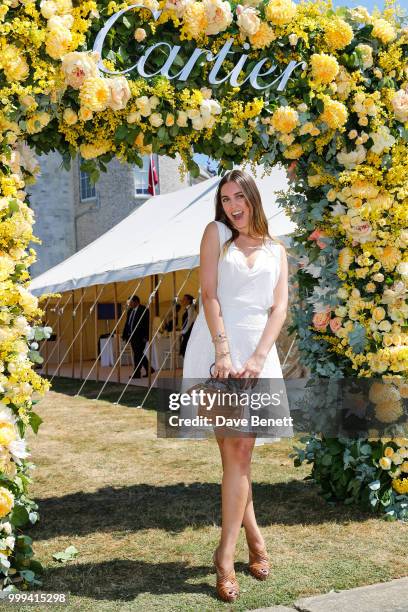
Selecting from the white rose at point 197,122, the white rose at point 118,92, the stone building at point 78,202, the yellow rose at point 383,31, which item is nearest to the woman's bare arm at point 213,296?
the white rose at point 197,122

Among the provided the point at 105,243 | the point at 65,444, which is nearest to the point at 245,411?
the point at 65,444

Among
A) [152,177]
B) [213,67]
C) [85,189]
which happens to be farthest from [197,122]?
[85,189]

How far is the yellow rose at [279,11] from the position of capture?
380 centimetres

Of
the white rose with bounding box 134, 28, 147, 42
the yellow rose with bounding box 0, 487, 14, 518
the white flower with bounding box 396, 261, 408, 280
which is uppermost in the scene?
the white rose with bounding box 134, 28, 147, 42

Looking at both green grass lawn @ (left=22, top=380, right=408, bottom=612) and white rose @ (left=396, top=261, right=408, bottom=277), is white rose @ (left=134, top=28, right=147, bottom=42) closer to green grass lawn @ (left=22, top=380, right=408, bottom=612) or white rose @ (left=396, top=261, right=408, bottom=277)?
white rose @ (left=396, top=261, right=408, bottom=277)

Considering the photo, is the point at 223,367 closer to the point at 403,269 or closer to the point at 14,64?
the point at 403,269

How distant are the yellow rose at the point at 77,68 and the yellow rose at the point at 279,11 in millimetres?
1147

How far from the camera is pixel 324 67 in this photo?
12.8ft

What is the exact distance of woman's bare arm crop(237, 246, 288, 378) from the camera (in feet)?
9.91

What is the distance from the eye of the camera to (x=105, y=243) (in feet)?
47.5

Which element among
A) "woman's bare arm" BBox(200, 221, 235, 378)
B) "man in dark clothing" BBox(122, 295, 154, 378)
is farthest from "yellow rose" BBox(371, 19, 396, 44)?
"man in dark clothing" BBox(122, 295, 154, 378)

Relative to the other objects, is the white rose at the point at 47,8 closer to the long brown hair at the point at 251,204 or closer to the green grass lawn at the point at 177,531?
the long brown hair at the point at 251,204

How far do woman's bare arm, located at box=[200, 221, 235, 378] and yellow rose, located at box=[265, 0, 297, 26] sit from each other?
1.45 meters

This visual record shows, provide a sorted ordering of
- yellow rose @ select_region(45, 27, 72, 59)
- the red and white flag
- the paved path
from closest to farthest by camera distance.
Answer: the paved path < yellow rose @ select_region(45, 27, 72, 59) < the red and white flag
